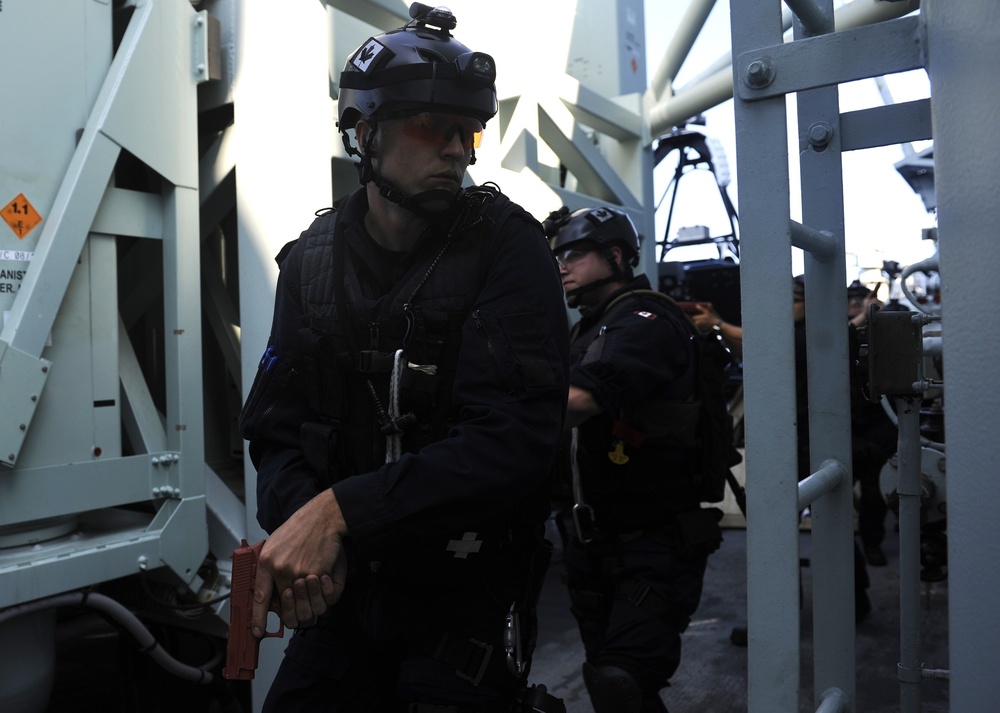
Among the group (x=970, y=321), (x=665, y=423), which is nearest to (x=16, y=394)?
(x=665, y=423)

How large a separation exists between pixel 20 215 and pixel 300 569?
4.83 ft

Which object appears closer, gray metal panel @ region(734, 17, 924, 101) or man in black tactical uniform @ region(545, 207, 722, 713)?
gray metal panel @ region(734, 17, 924, 101)

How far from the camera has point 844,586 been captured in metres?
1.64

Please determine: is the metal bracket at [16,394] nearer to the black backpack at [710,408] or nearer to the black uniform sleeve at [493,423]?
the black uniform sleeve at [493,423]

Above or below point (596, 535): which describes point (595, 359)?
above

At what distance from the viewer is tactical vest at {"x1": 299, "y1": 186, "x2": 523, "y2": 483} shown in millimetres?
1643

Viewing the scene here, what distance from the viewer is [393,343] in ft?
5.50

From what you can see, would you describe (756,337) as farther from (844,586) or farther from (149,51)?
(149,51)

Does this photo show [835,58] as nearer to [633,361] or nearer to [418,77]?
[418,77]

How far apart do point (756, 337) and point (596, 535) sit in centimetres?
168

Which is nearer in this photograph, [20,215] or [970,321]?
[970,321]

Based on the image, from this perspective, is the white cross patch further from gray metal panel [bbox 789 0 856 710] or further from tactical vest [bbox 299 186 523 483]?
gray metal panel [bbox 789 0 856 710]

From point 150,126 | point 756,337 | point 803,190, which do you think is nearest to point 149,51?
point 150,126

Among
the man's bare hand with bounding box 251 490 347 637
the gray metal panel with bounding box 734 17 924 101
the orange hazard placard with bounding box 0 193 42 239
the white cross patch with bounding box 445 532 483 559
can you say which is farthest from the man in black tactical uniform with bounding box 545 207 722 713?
the orange hazard placard with bounding box 0 193 42 239
